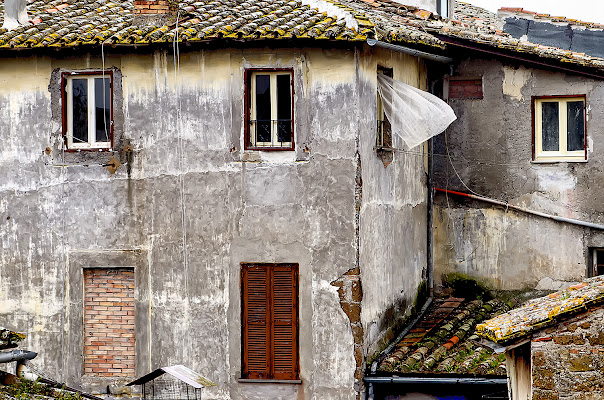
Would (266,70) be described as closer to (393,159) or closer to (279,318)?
(393,159)

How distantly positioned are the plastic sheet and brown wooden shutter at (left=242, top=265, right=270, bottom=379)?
10.3ft

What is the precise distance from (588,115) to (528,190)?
1608 mm

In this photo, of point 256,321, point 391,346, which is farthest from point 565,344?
point 256,321

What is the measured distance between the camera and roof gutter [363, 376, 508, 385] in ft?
48.7

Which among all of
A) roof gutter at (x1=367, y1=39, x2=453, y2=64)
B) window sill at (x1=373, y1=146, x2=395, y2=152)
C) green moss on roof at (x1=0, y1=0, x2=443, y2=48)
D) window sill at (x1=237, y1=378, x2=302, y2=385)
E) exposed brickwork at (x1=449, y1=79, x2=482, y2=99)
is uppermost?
green moss on roof at (x1=0, y1=0, x2=443, y2=48)

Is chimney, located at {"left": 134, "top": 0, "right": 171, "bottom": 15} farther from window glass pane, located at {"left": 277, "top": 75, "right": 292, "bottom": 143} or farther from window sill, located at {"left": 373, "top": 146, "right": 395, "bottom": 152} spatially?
window sill, located at {"left": 373, "top": 146, "right": 395, "bottom": 152}

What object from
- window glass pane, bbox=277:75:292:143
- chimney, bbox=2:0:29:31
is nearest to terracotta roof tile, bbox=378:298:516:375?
window glass pane, bbox=277:75:292:143

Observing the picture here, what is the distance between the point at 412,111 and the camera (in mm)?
16016

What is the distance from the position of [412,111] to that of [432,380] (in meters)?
4.16

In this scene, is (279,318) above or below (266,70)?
below

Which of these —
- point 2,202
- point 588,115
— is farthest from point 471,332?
point 2,202

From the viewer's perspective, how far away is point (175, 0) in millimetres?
15867

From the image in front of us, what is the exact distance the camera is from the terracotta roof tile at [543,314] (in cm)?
1088

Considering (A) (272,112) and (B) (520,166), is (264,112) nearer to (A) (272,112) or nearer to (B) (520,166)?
(A) (272,112)
